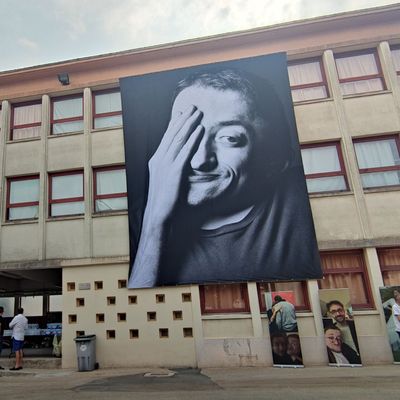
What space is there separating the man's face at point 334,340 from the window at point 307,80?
7.55m

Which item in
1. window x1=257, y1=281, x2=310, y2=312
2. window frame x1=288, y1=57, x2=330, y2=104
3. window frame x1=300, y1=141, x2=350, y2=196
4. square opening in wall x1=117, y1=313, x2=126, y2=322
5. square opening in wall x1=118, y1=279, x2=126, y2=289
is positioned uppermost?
window frame x1=288, y1=57, x2=330, y2=104

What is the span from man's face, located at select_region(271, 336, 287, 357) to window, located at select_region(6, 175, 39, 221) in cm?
903

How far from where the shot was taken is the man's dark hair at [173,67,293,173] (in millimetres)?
10875

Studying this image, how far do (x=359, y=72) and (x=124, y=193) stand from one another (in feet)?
30.7

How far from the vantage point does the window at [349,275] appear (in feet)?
32.5

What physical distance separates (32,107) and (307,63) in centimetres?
1075

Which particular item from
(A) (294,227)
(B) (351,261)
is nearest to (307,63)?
(A) (294,227)

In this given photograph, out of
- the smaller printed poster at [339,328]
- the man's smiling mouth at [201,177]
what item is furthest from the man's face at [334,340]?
the man's smiling mouth at [201,177]

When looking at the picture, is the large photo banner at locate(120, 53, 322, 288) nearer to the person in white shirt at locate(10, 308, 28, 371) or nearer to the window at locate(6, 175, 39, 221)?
the person in white shirt at locate(10, 308, 28, 371)

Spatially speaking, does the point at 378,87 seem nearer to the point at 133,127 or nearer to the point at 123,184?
the point at 133,127

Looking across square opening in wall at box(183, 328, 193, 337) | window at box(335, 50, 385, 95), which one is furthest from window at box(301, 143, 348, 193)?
square opening in wall at box(183, 328, 193, 337)

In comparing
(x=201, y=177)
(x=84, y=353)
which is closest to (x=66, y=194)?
(x=201, y=177)

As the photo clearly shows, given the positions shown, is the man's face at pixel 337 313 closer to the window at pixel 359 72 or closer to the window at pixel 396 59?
the window at pixel 359 72

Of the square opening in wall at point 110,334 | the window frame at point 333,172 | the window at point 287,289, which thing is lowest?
the square opening in wall at point 110,334
